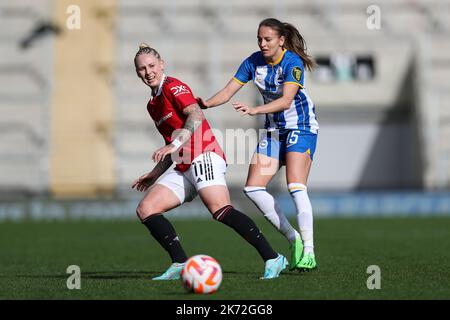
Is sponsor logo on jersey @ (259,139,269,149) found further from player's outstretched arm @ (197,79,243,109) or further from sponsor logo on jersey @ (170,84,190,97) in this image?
sponsor logo on jersey @ (170,84,190,97)

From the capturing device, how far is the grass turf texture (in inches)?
261

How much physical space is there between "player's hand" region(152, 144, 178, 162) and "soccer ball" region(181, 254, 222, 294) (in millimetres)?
903

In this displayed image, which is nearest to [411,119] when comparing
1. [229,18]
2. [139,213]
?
[229,18]

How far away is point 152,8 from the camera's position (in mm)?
27672

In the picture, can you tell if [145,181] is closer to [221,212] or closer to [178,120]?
[178,120]

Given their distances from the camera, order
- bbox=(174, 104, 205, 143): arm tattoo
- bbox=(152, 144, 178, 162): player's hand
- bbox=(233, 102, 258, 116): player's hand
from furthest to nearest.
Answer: bbox=(174, 104, 205, 143): arm tattoo → bbox=(233, 102, 258, 116): player's hand → bbox=(152, 144, 178, 162): player's hand

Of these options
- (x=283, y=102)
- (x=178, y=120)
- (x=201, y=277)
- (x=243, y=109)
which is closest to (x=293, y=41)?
(x=283, y=102)

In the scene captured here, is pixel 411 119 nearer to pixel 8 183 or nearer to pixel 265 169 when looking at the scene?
pixel 8 183

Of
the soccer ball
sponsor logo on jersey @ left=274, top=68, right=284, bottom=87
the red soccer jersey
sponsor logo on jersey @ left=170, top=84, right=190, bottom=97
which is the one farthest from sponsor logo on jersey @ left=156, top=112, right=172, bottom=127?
the soccer ball

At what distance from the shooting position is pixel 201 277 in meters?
6.54

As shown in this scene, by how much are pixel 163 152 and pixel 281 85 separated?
A: 136 cm

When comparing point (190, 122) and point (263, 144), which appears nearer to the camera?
point (190, 122)
